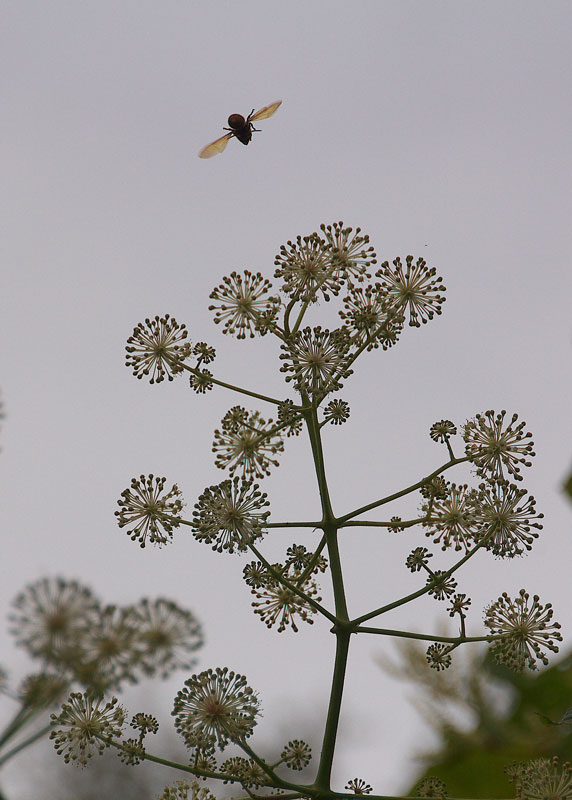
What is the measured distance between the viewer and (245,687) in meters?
2.78

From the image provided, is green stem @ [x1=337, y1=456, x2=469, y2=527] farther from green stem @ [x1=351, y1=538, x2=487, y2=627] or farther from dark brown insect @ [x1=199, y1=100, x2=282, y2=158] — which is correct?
dark brown insect @ [x1=199, y1=100, x2=282, y2=158]

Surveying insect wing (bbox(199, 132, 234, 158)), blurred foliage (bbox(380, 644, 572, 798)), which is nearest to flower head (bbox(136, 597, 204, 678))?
insect wing (bbox(199, 132, 234, 158))

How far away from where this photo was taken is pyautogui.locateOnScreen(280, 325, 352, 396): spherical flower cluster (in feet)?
10.0

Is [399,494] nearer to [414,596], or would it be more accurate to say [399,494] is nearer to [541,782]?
[414,596]

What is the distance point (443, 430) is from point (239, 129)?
1.66 m

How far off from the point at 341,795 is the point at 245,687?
1.40ft

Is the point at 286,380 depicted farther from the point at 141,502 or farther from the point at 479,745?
the point at 479,745

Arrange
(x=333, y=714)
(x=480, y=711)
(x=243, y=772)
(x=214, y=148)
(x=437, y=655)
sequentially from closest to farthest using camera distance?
(x=333, y=714)
(x=243, y=772)
(x=437, y=655)
(x=214, y=148)
(x=480, y=711)

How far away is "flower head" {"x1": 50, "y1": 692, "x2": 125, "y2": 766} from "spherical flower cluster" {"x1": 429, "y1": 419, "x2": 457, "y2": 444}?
4.72 feet

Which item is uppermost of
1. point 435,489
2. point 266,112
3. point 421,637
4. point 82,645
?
point 266,112

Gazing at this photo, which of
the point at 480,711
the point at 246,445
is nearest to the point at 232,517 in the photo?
the point at 246,445

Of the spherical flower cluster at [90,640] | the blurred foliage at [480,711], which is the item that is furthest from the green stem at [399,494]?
the blurred foliage at [480,711]

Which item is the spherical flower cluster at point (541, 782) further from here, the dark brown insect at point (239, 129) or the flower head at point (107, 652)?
the dark brown insect at point (239, 129)

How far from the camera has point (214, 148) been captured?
369 centimetres
